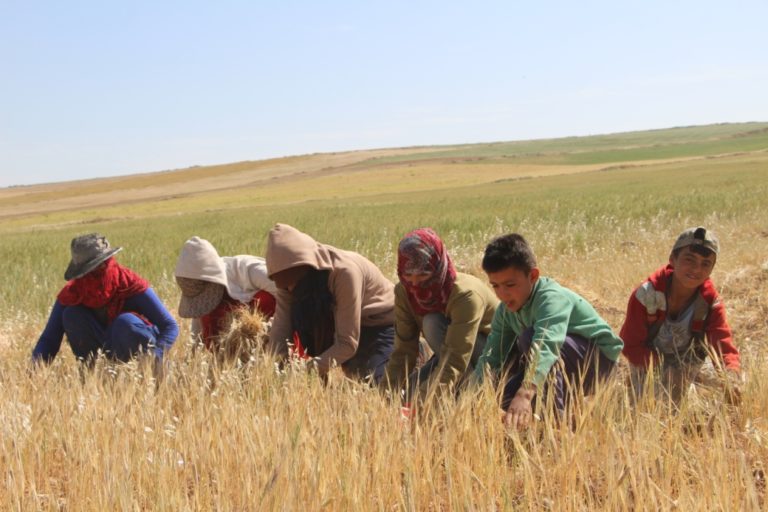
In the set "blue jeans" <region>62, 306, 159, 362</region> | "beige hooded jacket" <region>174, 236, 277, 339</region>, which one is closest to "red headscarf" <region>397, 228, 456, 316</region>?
"beige hooded jacket" <region>174, 236, 277, 339</region>

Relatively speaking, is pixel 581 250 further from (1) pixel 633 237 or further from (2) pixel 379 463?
(2) pixel 379 463

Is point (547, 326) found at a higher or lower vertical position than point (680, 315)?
higher

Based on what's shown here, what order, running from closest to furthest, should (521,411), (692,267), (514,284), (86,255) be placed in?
(521,411) < (514,284) < (692,267) < (86,255)

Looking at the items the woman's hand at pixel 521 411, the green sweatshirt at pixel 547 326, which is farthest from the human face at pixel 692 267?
the woman's hand at pixel 521 411

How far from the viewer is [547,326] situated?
3408 mm

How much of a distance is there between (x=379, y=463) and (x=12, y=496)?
1180 millimetres

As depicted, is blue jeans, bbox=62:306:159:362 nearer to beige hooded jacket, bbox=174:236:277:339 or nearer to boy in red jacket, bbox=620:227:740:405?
beige hooded jacket, bbox=174:236:277:339

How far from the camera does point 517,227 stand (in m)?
14.4

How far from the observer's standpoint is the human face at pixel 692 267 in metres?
3.96

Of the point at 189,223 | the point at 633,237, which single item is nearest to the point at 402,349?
the point at 633,237

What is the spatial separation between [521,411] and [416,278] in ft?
4.22

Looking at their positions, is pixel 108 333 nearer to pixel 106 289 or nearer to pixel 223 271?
pixel 106 289

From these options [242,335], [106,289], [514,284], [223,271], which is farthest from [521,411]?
[106,289]

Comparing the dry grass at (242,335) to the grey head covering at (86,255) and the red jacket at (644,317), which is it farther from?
the red jacket at (644,317)
